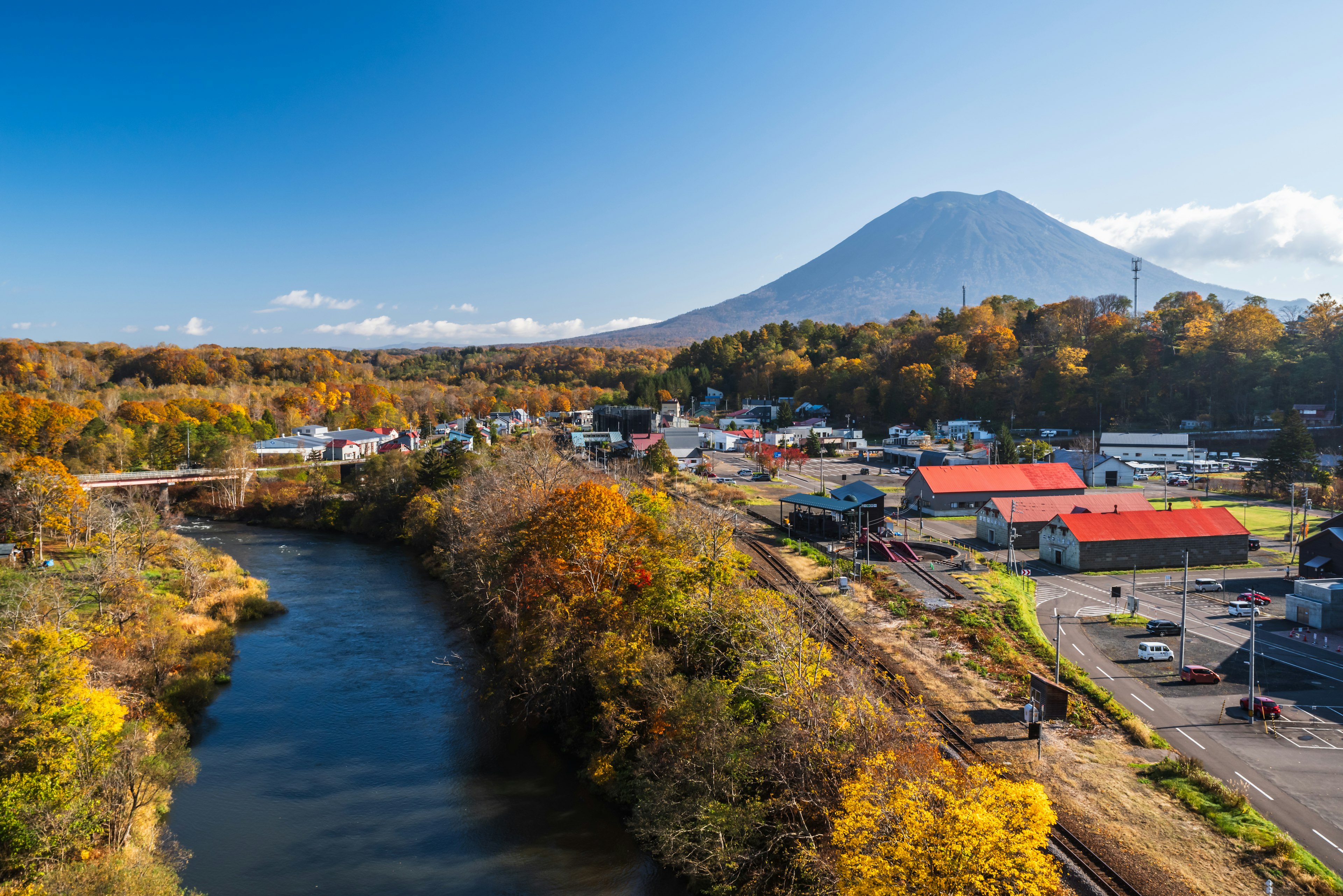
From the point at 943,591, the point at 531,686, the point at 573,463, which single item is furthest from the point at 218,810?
the point at 573,463

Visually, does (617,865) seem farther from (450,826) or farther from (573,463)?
(573,463)

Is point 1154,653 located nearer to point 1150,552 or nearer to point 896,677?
point 896,677

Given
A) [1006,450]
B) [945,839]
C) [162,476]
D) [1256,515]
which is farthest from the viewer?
[1006,450]

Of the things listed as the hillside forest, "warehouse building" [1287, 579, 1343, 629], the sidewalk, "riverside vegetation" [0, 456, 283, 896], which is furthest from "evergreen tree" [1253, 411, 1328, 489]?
"riverside vegetation" [0, 456, 283, 896]

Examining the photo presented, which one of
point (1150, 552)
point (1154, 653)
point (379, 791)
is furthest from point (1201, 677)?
point (379, 791)

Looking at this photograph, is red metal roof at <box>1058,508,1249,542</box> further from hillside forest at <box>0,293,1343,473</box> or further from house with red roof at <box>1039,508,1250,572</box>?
hillside forest at <box>0,293,1343,473</box>

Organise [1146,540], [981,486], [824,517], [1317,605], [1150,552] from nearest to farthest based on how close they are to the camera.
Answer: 1. [1317,605]
2. [1146,540]
3. [1150,552]
4. [824,517]
5. [981,486]

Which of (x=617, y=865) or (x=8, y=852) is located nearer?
(x=8, y=852)
